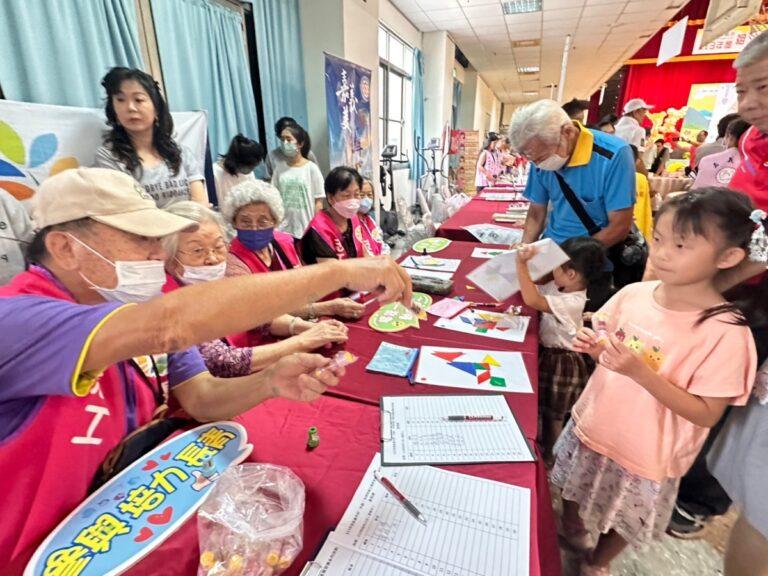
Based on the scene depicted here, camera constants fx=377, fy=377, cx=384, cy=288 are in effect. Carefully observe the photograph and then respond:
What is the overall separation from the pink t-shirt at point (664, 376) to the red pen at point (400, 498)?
73cm

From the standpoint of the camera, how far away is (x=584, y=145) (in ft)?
6.58

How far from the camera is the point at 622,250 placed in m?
2.17

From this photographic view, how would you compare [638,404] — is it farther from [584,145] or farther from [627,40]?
[627,40]

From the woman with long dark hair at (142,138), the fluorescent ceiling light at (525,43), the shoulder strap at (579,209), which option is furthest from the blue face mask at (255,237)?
the fluorescent ceiling light at (525,43)

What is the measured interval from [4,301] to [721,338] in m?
1.50

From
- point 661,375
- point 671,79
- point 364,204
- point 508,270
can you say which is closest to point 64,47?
point 364,204

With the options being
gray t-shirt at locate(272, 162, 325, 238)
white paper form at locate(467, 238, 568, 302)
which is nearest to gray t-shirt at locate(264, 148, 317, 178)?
gray t-shirt at locate(272, 162, 325, 238)

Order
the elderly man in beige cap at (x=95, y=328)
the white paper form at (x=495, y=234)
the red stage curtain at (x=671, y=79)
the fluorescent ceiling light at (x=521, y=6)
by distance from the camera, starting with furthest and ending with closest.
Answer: the red stage curtain at (x=671, y=79) → the fluorescent ceiling light at (x=521, y=6) → the white paper form at (x=495, y=234) → the elderly man in beige cap at (x=95, y=328)

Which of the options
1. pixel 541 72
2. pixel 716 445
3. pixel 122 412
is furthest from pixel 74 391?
pixel 541 72

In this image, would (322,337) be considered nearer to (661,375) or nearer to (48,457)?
(48,457)

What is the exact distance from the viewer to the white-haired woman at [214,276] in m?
1.35

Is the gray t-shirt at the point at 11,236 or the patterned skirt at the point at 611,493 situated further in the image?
the gray t-shirt at the point at 11,236

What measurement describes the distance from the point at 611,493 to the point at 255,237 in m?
1.71

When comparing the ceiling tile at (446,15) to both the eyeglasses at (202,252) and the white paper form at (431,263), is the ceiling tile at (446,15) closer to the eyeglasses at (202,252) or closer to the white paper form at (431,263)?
the white paper form at (431,263)
